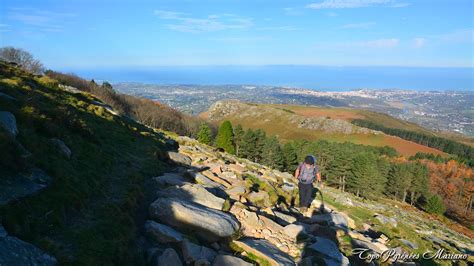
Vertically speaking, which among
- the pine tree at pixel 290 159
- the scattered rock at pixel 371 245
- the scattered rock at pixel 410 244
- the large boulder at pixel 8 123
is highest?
the large boulder at pixel 8 123

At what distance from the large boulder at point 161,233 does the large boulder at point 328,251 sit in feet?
15.4

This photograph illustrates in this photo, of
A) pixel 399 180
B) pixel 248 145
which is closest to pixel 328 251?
pixel 248 145

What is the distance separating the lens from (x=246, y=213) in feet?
41.1

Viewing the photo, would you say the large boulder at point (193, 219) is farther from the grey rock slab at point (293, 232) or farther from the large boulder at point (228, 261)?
the grey rock slab at point (293, 232)

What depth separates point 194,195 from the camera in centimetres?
1273

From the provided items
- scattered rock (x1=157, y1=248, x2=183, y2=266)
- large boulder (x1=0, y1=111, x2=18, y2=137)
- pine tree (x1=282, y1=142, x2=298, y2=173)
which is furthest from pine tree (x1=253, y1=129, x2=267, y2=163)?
scattered rock (x1=157, y1=248, x2=183, y2=266)

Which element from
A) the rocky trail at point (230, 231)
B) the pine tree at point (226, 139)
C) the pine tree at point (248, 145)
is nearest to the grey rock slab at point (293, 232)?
the rocky trail at point (230, 231)

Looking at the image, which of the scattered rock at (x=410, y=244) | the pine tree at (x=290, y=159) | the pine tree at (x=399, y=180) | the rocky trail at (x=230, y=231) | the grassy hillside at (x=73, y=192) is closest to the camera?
the grassy hillside at (x=73, y=192)

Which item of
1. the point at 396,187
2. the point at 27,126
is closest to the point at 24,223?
the point at 27,126

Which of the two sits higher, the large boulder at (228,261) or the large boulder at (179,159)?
the large boulder at (179,159)

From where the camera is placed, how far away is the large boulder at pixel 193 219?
34.0 feet

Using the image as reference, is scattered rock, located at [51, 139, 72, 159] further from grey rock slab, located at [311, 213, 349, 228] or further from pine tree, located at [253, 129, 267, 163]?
pine tree, located at [253, 129, 267, 163]

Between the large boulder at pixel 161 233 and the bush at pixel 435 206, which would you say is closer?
the large boulder at pixel 161 233

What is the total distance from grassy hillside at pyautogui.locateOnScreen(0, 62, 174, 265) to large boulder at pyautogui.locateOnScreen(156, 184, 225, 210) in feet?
3.56
